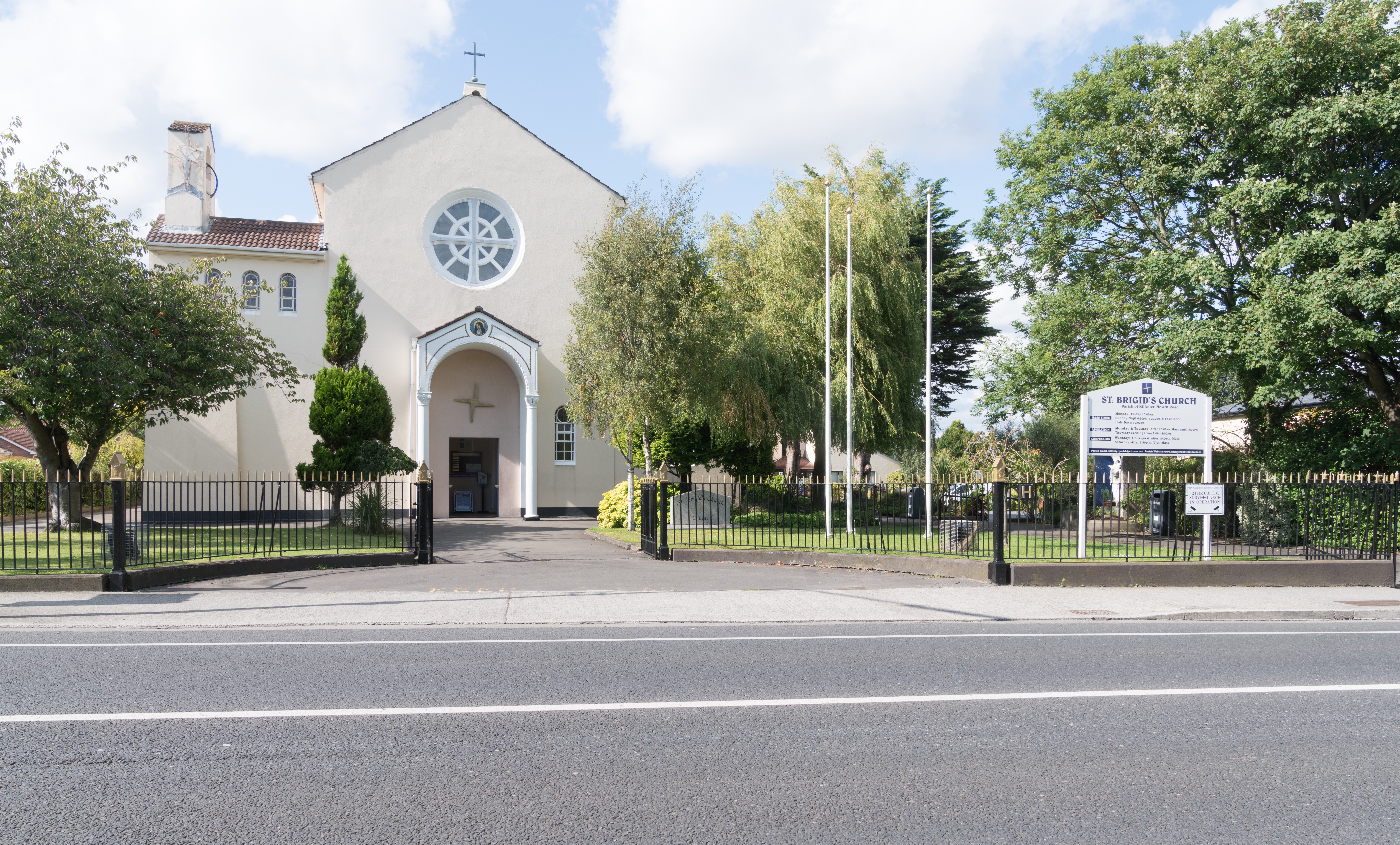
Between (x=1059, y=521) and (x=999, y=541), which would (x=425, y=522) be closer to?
(x=999, y=541)

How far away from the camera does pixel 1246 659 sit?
777 cm

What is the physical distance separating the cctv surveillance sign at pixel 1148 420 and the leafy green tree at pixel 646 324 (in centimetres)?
892

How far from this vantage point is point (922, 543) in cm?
1805

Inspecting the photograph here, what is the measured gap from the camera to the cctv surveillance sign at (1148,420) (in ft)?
46.6

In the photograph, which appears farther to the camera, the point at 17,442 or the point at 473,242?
the point at 17,442

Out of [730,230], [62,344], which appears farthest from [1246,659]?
[730,230]

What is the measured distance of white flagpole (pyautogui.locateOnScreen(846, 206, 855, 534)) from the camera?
60.6 ft

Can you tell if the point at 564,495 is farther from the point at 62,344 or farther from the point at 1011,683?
the point at 1011,683

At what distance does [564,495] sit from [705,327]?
10.3 meters

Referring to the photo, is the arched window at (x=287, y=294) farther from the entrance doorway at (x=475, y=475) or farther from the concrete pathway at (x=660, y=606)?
the concrete pathway at (x=660, y=606)

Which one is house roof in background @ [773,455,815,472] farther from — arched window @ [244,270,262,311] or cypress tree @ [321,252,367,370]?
arched window @ [244,270,262,311]

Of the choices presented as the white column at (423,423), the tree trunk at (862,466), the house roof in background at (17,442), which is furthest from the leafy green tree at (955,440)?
the house roof in background at (17,442)

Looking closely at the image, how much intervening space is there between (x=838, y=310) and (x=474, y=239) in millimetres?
12318

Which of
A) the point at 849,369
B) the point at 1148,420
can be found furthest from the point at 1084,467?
the point at 849,369
